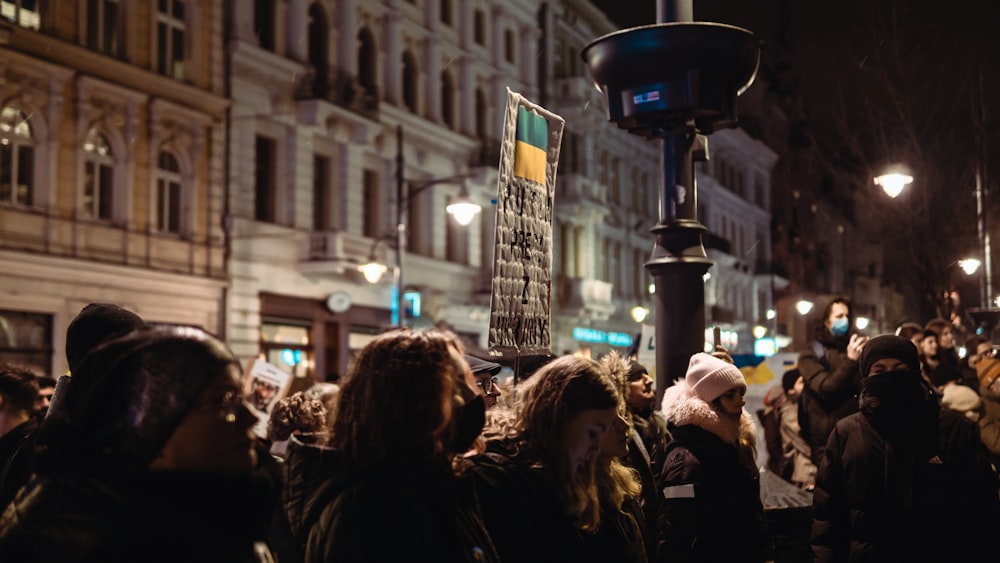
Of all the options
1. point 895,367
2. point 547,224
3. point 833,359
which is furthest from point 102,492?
point 833,359

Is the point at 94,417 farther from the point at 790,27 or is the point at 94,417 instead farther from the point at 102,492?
the point at 790,27

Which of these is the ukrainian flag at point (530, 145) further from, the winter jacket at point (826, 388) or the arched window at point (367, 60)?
the arched window at point (367, 60)

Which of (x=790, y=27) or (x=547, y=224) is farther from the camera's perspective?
(x=790, y=27)

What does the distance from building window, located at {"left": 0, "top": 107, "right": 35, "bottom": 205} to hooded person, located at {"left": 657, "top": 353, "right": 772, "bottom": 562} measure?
17136 millimetres

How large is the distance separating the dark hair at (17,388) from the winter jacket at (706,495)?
3.12 meters

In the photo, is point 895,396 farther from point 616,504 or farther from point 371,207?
point 371,207

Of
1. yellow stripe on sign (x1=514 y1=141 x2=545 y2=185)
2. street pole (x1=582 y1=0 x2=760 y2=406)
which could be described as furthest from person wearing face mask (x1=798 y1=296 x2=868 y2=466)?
yellow stripe on sign (x1=514 y1=141 x2=545 y2=185)

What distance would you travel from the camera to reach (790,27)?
79.4 metres

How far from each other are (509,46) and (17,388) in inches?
1316

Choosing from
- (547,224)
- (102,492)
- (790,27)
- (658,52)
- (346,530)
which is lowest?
(346,530)

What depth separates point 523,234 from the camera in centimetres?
562

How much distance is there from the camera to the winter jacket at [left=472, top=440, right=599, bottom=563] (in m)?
3.76

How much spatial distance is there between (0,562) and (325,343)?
26386 millimetres

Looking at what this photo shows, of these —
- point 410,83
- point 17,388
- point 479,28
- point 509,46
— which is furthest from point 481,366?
point 509,46
